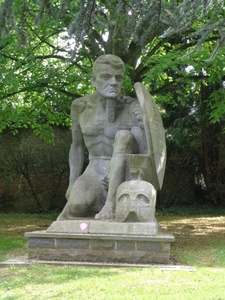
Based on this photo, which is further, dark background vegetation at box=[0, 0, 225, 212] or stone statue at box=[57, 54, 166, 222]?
stone statue at box=[57, 54, 166, 222]

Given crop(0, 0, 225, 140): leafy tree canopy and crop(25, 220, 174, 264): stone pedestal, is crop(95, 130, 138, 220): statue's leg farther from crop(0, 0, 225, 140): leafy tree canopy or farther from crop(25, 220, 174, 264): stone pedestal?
crop(0, 0, 225, 140): leafy tree canopy

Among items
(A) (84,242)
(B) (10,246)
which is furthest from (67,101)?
(A) (84,242)

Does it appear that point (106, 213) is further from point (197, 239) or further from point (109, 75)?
point (197, 239)

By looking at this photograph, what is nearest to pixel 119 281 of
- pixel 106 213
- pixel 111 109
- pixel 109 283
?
pixel 109 283

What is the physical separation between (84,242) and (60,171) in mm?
9916

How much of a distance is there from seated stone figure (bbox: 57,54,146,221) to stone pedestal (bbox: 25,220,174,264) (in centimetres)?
36

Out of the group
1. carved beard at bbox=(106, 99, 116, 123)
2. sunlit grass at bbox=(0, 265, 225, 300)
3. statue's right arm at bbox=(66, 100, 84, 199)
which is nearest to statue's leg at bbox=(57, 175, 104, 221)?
statue's right arm at bbox=(66, 100, 84, 199)

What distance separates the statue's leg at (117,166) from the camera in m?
6.13

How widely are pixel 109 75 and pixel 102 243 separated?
2.22 metres

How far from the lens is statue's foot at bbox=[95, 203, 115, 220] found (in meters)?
6.02

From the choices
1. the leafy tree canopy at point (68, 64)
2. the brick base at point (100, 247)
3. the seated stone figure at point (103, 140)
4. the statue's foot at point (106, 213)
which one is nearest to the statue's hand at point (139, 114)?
the seated stone figure at point (103, 140)

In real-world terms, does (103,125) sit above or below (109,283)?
above

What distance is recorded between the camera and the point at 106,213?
239 inches

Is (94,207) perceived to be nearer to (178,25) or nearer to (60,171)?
(178,25)
